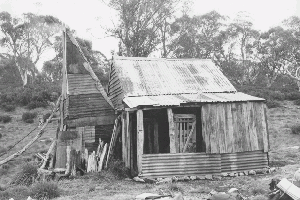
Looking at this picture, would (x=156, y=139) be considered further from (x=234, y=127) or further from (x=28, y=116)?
(x=28, y=116)

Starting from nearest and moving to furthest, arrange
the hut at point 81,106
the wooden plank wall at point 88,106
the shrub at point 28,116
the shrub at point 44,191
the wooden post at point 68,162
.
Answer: the shrub at point 44,191 → the wooden post at point 68,162 → the hut at point 81,106 → the wooden plank wall at point 88,106 → the shrub at point 28,116

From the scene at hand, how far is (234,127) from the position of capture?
12.8m

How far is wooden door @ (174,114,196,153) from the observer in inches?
505

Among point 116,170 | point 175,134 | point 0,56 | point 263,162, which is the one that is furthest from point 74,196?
point 0,56

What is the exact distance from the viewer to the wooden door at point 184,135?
12839 millimetres

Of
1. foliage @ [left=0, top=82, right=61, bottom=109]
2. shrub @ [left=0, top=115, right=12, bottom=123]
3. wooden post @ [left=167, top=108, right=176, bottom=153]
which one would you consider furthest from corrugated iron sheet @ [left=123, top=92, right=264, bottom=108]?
foliage @ [left=0, top=82, right=61, bottom=109]

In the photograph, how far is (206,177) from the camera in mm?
12242

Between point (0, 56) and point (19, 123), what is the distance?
2723 cm

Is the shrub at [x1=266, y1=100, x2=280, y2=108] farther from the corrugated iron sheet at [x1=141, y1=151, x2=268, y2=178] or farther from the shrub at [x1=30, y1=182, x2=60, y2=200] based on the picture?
the shrub at [x1=30, y1=182, x2=60, y2=200]

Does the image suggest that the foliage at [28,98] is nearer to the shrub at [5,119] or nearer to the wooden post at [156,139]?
the shrub at [5,119]

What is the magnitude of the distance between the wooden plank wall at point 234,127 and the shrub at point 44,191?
228 inches

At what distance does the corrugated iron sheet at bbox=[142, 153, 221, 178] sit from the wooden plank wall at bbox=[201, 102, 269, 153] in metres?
0.43

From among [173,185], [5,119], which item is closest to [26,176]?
[173,185]

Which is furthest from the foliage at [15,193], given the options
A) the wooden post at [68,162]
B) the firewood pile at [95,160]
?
the firewood pile at [95,160]
